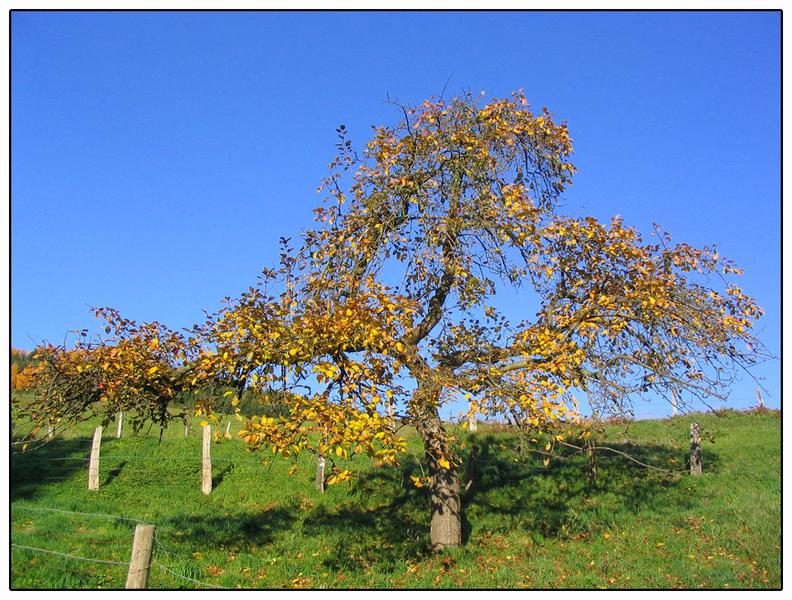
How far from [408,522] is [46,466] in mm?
16828

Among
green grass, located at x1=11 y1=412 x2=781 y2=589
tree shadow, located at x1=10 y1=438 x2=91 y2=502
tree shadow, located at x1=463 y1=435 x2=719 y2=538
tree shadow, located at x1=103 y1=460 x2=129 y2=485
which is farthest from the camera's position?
tree shadow, located at x1=103 y1=460 x2=129 y2=485

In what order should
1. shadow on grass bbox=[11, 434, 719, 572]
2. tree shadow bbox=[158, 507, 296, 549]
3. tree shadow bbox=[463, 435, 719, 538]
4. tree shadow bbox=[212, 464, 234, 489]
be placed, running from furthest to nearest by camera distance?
tree shadow bbox=[212, 464, 234, 489] → tree shadow bbox=[463, 435, 719, 538] → tree shadow bbox=[158, 507, 296, 549] → shadow on grass bbox=[11, 434, 719, 572]

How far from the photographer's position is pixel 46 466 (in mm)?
27891

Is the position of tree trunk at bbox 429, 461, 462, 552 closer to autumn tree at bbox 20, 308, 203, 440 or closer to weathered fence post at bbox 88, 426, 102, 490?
autumn tree at bbox 20, 308, 203, 440

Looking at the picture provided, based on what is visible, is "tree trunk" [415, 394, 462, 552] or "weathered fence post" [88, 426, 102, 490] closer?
"tree trunk" [415, 394, 462, 552]

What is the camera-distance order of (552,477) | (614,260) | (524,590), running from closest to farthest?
(524,590)
(614,260)
(552,477)

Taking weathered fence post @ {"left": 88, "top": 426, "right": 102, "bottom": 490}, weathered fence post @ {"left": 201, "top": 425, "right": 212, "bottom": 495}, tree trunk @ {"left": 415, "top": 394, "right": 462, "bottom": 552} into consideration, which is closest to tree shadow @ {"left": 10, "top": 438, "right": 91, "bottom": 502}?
weathered fence post @ {"left": 88, "top": 426, "right": 102, "bottom": 490}

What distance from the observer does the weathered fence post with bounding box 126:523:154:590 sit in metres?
10.4

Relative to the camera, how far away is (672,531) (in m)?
17.6

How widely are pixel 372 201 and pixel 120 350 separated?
673 cm

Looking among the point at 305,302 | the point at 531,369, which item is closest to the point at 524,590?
the point at 531,369

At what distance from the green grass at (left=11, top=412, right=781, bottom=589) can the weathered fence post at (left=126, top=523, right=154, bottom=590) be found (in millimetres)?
2887

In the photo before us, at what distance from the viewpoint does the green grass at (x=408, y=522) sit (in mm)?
14578

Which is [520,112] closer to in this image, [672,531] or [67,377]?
[672,531]
